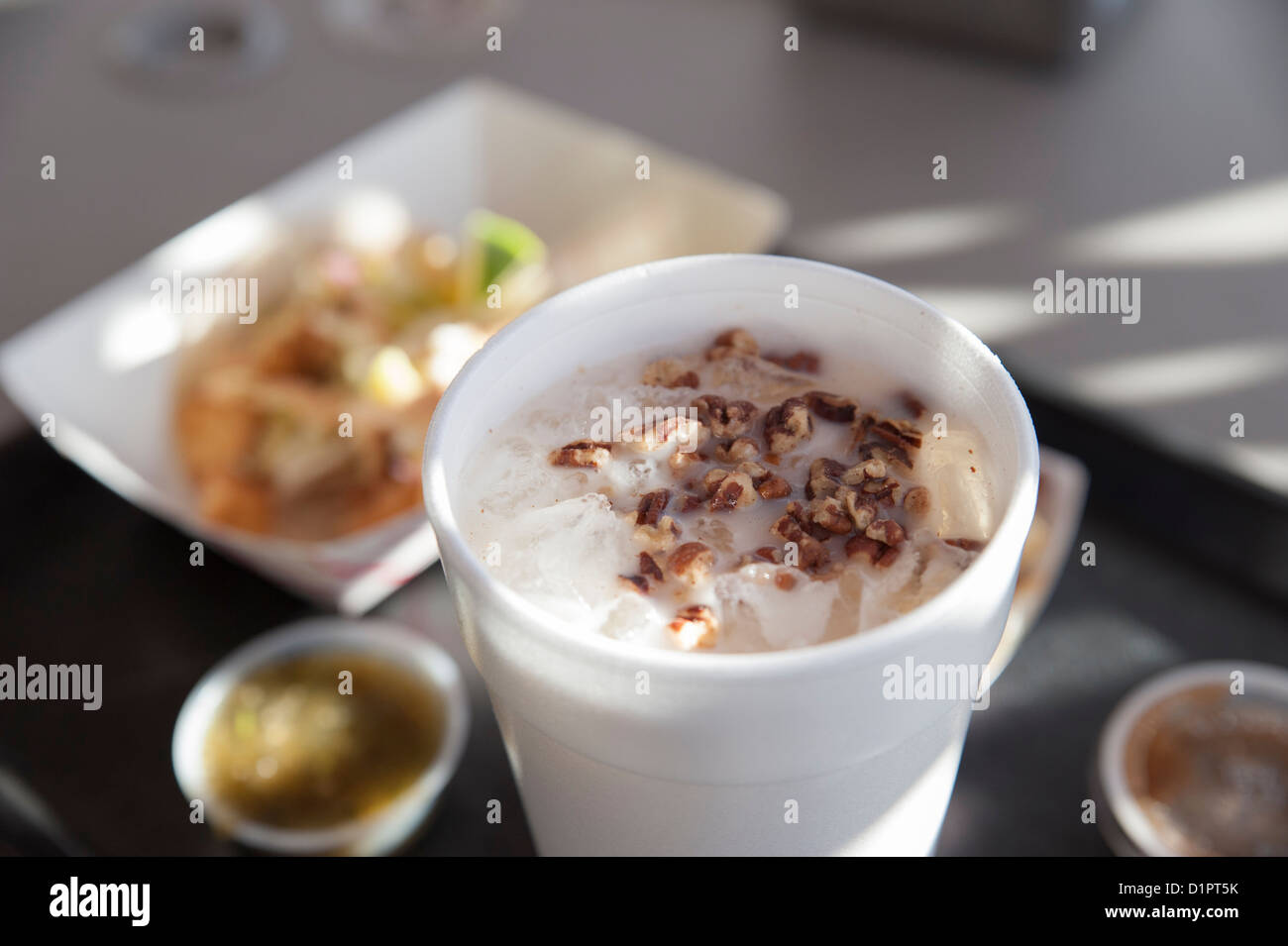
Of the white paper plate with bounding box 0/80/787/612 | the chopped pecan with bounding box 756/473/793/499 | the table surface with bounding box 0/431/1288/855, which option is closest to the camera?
the chopped pecan with bounding box 756/473/793/499

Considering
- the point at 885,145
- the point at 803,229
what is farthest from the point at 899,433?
the point at 885,145

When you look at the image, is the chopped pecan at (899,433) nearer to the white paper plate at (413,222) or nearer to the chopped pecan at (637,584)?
the chopped pecan at (637,584)

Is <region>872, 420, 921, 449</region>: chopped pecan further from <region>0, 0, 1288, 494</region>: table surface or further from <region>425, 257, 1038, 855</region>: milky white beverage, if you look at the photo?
<region>0, 0, 1288, 494</region>: table surface

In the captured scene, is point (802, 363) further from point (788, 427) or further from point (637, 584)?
point (637, 584)

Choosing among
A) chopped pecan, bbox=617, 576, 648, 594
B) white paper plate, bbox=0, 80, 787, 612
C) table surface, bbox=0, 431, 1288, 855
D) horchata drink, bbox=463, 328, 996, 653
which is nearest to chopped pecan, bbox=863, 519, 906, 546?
horchata drink, bbox=463, 328, 996, 653

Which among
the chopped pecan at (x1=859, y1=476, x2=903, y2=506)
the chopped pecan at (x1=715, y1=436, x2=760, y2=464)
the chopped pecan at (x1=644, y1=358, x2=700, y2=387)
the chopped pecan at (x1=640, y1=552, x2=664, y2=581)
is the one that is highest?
the chopped pecan at (x1=644, y1=358, x2=700, y2=387)
